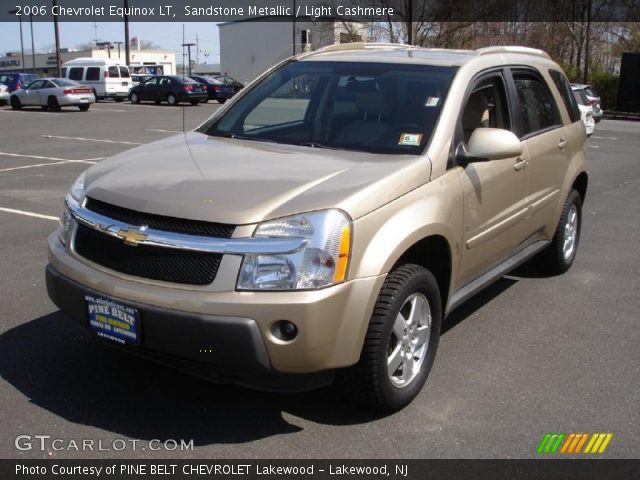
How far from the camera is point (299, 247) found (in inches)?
123

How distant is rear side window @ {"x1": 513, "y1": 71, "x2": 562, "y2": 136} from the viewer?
16.9 feet

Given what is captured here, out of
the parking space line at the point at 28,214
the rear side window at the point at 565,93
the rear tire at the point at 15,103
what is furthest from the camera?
the rear tire at the point at 15,103

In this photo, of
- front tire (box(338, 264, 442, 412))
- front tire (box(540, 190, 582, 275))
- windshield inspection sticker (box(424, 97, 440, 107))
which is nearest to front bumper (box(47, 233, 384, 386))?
front tire (box(338, 264, 442, 412))

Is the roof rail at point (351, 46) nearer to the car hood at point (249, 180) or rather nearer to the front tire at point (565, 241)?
the car hood at point (249, 180)

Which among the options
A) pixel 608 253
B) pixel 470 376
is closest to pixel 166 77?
pixel 608 253

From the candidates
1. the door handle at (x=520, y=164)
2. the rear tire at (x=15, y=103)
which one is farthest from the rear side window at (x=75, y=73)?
the door handle at (x=520, y=164)

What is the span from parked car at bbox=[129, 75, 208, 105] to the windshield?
101ft

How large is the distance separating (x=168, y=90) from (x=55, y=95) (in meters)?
7.56

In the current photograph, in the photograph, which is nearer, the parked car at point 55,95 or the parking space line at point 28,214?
the parking space line at point 28,214

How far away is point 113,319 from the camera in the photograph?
3359 millimetres

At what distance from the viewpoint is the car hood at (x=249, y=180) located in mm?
3234

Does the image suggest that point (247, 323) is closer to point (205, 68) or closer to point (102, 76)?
point (102, 76)

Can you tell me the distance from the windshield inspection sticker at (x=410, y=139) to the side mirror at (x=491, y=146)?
295 millimetres
